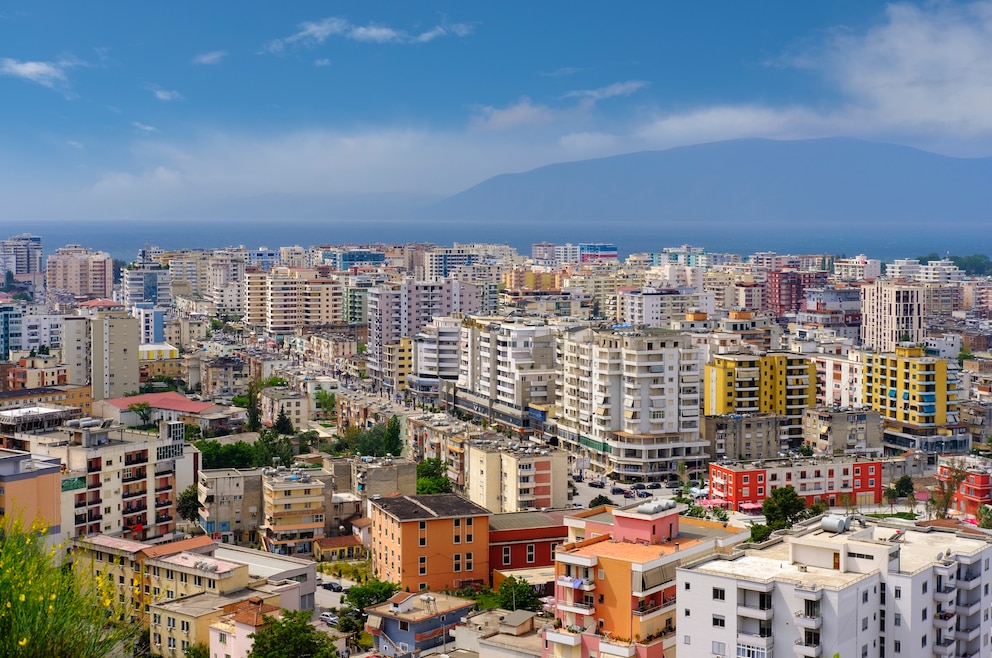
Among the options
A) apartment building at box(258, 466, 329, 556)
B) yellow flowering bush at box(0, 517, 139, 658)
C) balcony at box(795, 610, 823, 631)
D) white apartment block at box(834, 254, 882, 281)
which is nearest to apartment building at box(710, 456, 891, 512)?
apartment building at box(258, 466, 329, 556)

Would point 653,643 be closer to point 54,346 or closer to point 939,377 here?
point 939,377

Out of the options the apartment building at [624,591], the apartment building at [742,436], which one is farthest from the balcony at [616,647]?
the apartment building at [742,436]

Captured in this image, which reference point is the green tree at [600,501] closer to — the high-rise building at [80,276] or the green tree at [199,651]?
the green tree at [199,651]

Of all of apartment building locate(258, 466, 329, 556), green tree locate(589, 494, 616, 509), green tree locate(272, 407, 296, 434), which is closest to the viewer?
apartment building locate(258, 466, 329, 556)

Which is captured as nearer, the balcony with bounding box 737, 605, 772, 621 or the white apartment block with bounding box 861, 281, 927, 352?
the balcony with bounding box 737, 605, 772, 621

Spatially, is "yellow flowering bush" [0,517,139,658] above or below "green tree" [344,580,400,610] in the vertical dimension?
above

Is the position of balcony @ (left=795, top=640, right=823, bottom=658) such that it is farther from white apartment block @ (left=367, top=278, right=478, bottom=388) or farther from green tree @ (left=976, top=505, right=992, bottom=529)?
white apartment block @ (left=367, top=278, right=478, bottom=388)

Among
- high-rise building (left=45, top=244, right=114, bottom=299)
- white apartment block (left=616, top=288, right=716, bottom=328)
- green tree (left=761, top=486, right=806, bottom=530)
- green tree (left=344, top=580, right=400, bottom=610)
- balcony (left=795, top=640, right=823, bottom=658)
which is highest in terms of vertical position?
high-rise building (left=45, top=244, right=114, bottom=299)
